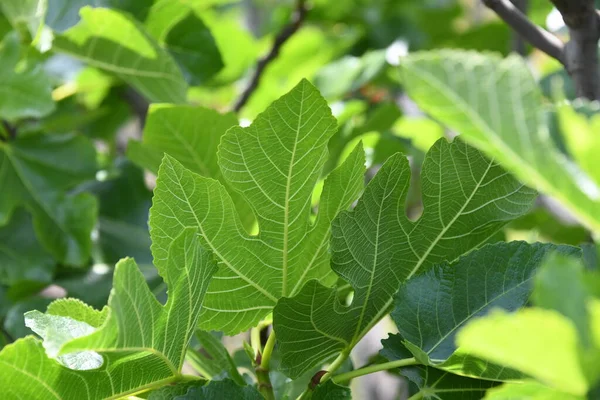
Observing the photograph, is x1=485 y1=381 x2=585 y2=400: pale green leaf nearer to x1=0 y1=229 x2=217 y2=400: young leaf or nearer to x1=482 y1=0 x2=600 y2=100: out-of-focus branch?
x1=0 y1=229 x2=217 y2=400: young leaf

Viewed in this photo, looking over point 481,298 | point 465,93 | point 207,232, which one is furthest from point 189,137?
point 465,93

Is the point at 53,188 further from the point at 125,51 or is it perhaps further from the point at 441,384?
the point at 441,384

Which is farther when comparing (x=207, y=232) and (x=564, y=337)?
(x=207, y=232)

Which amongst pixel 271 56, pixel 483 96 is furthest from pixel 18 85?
pixel 483 96

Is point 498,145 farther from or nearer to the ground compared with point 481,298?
farther from the ground

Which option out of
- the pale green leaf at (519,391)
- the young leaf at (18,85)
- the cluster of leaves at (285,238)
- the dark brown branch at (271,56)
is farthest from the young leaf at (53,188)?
the pale green leaf at (519,391)

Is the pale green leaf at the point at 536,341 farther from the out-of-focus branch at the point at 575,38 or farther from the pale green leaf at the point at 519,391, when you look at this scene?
the out-of-focus branch at the point at 575,38

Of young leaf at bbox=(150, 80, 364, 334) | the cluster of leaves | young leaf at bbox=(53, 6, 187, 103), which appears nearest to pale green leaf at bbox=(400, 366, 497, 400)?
the cluster of leaves

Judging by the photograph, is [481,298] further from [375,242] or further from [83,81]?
[83,81]
